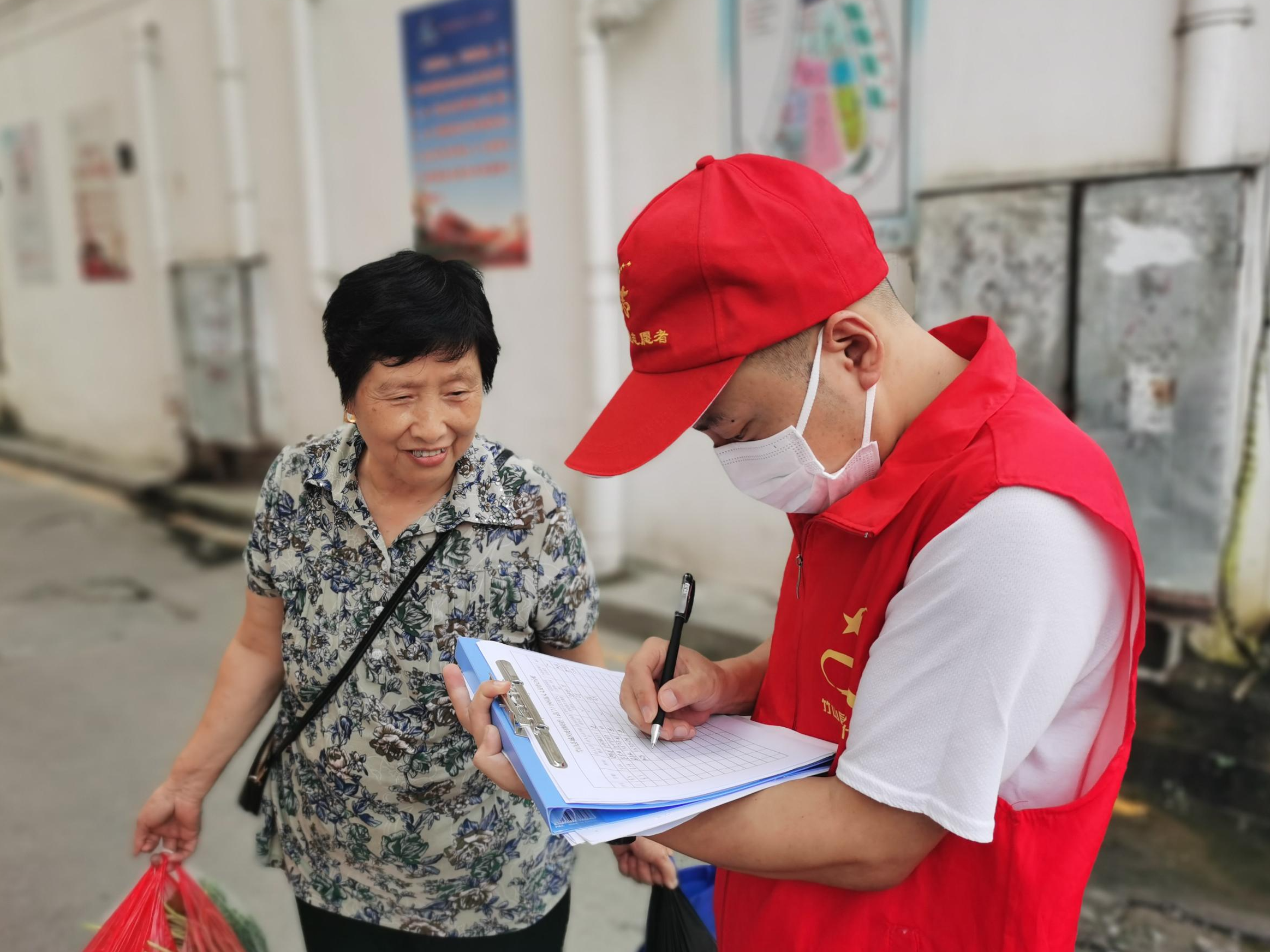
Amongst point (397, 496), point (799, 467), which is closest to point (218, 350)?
point (397, 496)

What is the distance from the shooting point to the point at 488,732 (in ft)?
3.88

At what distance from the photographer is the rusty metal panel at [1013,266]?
11.1 ft

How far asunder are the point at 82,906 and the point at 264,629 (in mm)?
1784

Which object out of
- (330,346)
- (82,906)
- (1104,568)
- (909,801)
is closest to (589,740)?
(909,801)

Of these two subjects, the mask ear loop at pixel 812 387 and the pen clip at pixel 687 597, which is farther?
the pen clip at pixel 687 597

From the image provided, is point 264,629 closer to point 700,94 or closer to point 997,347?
point 997,347

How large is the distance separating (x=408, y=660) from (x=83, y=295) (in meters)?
8.78

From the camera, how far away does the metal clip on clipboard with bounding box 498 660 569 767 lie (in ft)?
3.56

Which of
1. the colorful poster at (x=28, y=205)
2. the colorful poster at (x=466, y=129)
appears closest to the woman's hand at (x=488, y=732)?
the colorful poster at (x=466, y=129)

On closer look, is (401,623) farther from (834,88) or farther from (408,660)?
(834,88)

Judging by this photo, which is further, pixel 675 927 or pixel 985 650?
pixel 675 927

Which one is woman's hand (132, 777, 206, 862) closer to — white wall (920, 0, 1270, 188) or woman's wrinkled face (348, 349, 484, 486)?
woman's wrinkled face (348, 349, 484, 486)

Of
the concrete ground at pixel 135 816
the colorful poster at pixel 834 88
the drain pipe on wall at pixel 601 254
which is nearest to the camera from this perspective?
the concrete ground at pixel 135 816

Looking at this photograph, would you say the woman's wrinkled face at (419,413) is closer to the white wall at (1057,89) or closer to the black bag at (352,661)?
the black bag at (352,661)
